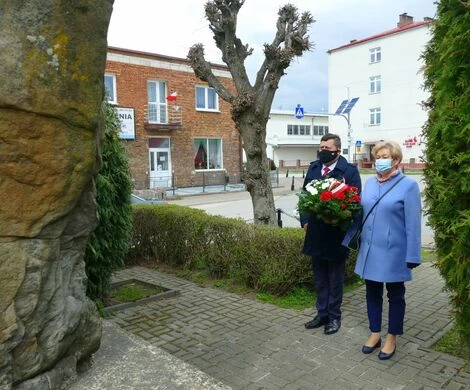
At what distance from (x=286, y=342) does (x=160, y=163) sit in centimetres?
2288

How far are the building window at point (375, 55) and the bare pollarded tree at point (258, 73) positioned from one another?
4367cm

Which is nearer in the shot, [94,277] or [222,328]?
[222,328]

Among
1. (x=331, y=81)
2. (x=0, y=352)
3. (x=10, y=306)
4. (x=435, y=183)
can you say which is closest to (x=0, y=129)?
(x=10, y=306)

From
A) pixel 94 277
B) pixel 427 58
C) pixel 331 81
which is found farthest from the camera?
pixel 331 81

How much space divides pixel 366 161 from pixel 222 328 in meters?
47.0

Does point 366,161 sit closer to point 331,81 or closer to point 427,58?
point 331,81

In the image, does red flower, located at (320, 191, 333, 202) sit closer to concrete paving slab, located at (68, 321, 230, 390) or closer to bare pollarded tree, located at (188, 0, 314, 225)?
concrete paving slab, located at (68, 321, 230, 390)

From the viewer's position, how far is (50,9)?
2.12m

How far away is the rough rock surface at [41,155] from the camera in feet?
6.86

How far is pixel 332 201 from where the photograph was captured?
4305mm

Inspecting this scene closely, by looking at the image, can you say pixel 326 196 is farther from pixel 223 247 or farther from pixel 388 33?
pixel 388 33

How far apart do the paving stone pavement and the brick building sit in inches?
739

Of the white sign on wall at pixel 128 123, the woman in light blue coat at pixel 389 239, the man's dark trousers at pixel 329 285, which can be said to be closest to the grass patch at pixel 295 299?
the man's dark trousers at pixel 329 285

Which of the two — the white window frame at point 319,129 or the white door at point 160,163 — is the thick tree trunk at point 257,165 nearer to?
the white door at point 160,163
